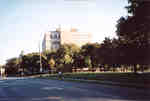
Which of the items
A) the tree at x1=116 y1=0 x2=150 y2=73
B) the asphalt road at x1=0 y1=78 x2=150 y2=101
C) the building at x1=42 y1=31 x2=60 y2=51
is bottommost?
the asphalt road at x1=0 y1=78 x2=150 y2=101

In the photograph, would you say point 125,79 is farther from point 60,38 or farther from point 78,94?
point 60,38

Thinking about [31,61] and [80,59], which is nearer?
[80,59]

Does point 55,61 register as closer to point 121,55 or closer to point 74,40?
point 121,55

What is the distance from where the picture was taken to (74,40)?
474ft

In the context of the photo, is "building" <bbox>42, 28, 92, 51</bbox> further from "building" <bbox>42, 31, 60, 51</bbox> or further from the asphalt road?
the asphalt road

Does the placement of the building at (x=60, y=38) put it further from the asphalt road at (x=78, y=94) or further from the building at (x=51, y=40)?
the asphalt road at (x=78, y=94)

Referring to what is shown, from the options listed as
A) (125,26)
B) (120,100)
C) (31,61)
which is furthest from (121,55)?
(31,61)

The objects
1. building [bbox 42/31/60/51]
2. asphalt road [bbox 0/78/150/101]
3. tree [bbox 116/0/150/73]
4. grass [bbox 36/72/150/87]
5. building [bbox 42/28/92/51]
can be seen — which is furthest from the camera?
building [bbox 42/28/92/51]

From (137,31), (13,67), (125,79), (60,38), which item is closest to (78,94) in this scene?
(125,79)

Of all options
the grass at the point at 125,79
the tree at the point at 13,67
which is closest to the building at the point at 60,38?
the tree at the point at 13,67

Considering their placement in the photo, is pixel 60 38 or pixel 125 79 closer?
pixel 125 79

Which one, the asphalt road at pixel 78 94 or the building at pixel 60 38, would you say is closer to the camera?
the asphalt road at pixel 78 94

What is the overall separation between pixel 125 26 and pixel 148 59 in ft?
15.7

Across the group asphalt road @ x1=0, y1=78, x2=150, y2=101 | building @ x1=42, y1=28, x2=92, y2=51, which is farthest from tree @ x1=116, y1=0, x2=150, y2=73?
building @ x1=42, y1=28, x2=92, y2=51
